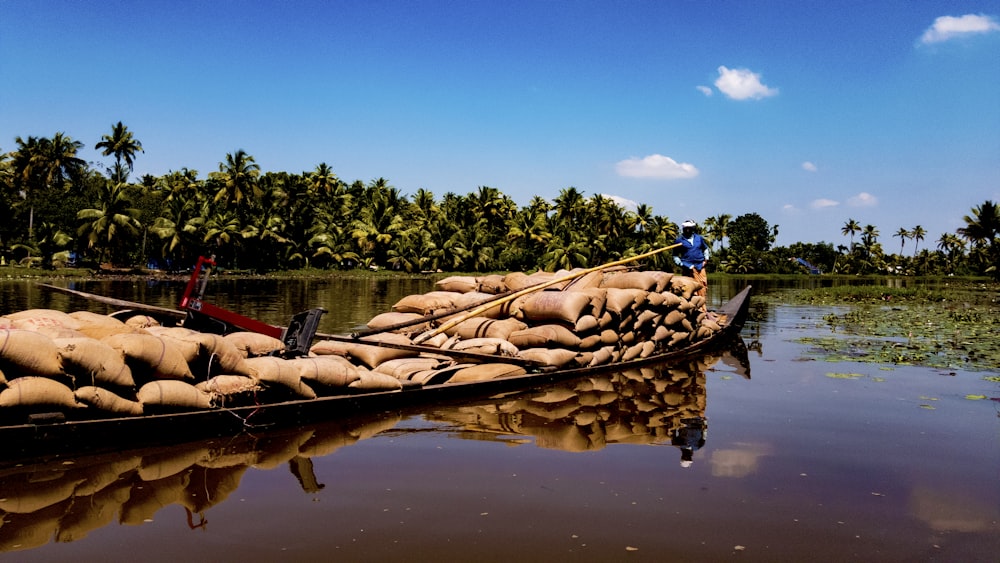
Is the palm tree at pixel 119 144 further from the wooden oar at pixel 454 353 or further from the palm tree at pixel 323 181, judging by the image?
the wooden oar at pixel 454 353

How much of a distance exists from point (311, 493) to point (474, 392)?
3142mm

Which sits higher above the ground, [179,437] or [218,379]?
[218,379]

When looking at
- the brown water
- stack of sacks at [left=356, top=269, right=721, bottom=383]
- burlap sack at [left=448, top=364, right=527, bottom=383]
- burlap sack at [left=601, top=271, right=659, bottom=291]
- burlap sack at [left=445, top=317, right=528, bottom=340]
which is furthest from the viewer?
burlap sack at [left=601, top=271, right=659, bottom=291]

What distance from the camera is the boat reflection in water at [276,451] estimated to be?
149 inches

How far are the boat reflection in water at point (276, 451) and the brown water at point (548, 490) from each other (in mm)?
18

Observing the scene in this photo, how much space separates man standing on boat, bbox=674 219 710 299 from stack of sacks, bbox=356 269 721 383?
541mm

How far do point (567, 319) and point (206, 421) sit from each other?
4.73 m

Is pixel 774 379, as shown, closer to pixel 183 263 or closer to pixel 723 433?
pixel 723 433

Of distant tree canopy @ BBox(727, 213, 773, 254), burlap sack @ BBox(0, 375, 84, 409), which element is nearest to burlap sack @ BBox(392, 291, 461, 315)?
burlap sack @ BBox(0, 375, 84, 409)

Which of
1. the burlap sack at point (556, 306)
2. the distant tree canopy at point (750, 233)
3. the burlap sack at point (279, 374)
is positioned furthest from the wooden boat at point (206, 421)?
the distant tree canopy at point (750, 233)

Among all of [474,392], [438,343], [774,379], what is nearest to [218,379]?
[474,392]

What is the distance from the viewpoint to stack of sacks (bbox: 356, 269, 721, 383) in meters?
8.57

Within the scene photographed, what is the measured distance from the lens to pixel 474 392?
23.7 ft

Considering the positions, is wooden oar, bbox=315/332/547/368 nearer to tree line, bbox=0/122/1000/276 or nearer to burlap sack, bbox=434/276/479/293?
burlap sack, bbox=434/276/479/293
